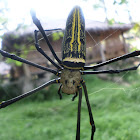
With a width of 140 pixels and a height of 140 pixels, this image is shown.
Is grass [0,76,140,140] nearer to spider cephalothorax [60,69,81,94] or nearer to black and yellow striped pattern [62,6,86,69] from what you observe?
spider cephalothorax [60,69,81,94]

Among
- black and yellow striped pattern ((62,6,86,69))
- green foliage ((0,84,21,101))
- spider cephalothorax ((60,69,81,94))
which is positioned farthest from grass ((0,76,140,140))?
black and yellow striped pattern ((62,6,86,69))

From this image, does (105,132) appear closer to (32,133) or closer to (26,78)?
(32,133)

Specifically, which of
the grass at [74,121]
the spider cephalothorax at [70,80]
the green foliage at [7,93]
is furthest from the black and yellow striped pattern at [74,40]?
the grass at [74,121]

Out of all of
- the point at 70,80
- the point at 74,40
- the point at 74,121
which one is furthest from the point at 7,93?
the point at 74,121

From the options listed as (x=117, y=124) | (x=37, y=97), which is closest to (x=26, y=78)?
(x=37, y=97)

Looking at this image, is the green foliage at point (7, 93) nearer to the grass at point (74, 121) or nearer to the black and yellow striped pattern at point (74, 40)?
the grass at point (74, 121)
